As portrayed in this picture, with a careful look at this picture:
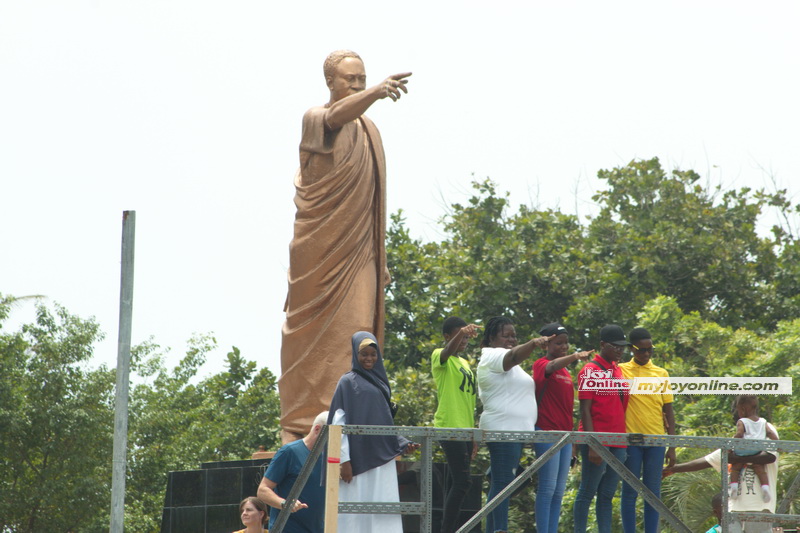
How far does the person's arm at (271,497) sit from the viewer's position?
641 centimetres

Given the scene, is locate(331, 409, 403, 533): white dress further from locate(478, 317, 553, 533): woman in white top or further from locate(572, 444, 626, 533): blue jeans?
locate(572, 444, 626, 533): blue jeans

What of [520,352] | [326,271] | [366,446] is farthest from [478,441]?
[326,271]

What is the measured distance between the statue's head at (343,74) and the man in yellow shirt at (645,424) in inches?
125

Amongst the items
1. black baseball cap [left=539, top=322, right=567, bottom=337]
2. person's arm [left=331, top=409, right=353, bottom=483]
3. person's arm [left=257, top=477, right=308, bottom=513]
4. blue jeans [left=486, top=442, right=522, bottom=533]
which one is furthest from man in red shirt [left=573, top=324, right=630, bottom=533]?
person's arm [left=257, top=477, right=308, bottom=513]

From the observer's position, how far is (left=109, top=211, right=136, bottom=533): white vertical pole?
10.0 metres

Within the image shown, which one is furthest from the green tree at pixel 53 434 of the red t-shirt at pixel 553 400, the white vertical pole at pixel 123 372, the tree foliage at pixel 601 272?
the red t-shirt at pixel 553 400

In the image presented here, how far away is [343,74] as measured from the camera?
9703 mm

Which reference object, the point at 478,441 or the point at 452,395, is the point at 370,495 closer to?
the point at 478,441

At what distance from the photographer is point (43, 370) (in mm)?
17641

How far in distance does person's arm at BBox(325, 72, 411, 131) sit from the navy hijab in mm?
2630

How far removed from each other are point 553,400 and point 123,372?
3.97m

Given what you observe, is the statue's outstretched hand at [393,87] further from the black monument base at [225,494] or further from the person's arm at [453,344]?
the black monument base at [225,494]

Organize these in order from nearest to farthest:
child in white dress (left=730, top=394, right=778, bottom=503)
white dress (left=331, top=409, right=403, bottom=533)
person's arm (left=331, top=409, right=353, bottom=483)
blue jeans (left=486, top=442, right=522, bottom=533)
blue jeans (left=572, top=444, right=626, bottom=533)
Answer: person's arm (left=331, top=409, right=353, bottom=483)
white dress (left=331, top=409, right=403, bottom=533)
blue jeans (left=486, top=442, right=522, bottom=533)
blue jeans (left=572, top=444, right=626, bottom=533)
child in white dress (left=730, top=394, right=778, bottom=503)

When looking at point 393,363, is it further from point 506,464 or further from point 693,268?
point 506,464
